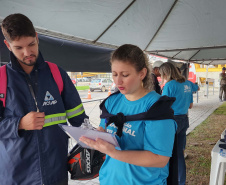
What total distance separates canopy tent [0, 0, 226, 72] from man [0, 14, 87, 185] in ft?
3.59

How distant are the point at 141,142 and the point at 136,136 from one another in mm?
45

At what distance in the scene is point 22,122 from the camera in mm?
1242

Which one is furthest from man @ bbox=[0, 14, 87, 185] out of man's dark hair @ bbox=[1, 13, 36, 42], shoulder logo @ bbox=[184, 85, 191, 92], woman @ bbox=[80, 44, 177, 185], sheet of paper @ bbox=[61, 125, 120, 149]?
shoulder logo @ bbox=[184, 85, 191, 92]

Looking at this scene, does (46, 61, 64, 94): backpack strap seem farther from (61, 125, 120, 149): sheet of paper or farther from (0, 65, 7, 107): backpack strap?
(61, 125, 120, 149): sheet of paper

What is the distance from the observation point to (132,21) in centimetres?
344

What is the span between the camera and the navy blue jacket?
1.31 metres

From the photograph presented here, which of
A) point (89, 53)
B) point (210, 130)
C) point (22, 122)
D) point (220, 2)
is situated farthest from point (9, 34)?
point (210, 130)

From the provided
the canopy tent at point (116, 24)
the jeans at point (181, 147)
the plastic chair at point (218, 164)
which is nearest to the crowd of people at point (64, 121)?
the canopy tent at point (116, 24)

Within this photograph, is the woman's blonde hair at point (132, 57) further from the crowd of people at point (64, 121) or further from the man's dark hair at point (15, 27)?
the man's dark hair at point (15, 27)

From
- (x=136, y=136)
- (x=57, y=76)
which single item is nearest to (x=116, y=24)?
(x=57, y=76)

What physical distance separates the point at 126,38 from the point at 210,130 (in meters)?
4.64

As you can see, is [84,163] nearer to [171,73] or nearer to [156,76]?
[171,73]

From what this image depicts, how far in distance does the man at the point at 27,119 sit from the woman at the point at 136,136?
1.34 ft

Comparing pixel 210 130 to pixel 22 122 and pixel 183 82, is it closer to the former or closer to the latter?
pixel 183 82
